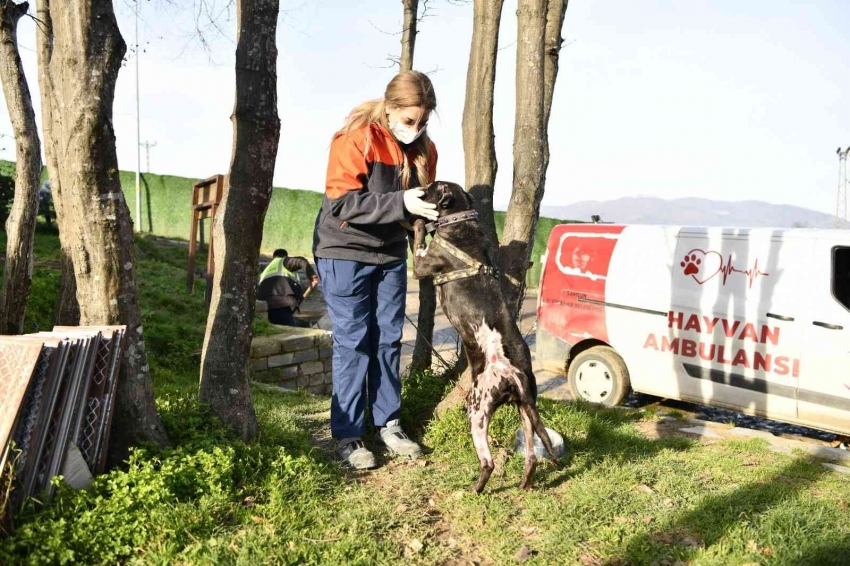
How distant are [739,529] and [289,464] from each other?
220cm

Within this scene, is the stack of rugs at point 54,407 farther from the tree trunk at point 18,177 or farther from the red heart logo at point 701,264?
the red heart logo at point 701,264

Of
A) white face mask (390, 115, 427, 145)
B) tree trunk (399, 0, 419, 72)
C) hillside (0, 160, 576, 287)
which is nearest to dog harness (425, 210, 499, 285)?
white face mask (390, 115, 427, 145)

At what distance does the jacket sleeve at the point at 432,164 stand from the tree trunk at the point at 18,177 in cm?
531

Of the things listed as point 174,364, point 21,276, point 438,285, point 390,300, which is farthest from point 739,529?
point 21,276

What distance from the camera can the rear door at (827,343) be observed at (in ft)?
20.3

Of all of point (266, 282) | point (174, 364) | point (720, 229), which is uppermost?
point (720, 229)

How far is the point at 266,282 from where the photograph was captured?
10.4 m

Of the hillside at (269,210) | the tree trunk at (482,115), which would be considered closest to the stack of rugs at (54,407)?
the tree trunk at (482,115)

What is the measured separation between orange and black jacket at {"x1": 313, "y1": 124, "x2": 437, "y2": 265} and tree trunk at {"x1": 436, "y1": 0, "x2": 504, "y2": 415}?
1200 mm

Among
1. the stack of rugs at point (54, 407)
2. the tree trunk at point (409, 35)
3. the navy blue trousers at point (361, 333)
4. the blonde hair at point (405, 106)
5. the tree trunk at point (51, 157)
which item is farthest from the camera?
the tree trunk at point (409, 35)

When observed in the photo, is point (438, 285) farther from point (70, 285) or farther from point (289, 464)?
point (70, 285)

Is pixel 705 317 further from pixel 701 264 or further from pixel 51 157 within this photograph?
pixel 51 157

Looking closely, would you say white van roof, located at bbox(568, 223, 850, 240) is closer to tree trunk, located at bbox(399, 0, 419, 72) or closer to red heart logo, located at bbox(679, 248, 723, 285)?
red heart logo, located at bbox(679, 248, 723, 285)

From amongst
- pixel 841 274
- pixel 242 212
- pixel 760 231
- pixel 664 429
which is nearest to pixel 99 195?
pixel 242 212
